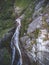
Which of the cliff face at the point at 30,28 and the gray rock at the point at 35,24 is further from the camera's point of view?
the gray rock at the point at 35,24

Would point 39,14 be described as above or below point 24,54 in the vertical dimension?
above

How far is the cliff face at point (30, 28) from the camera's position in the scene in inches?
270

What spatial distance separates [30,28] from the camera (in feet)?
25.4

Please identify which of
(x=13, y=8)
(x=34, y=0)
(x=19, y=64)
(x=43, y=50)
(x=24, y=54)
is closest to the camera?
(x=43, y=50)

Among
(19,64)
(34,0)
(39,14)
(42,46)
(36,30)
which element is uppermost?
(34,0)

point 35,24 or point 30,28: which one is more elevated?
point 35,24

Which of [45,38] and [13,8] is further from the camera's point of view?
[13,8]

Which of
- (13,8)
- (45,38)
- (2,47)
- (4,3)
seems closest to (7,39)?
(2,47)

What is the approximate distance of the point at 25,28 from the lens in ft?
26.3

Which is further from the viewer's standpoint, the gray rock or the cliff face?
the gray rock

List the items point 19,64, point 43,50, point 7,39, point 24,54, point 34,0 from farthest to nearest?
point 34,0 < point 7,39 < point 19,64 < point 24,54 < point 43,50

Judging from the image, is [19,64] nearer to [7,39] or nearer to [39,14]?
[7,39]

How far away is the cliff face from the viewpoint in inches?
270

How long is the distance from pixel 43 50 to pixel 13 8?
4334 mm
